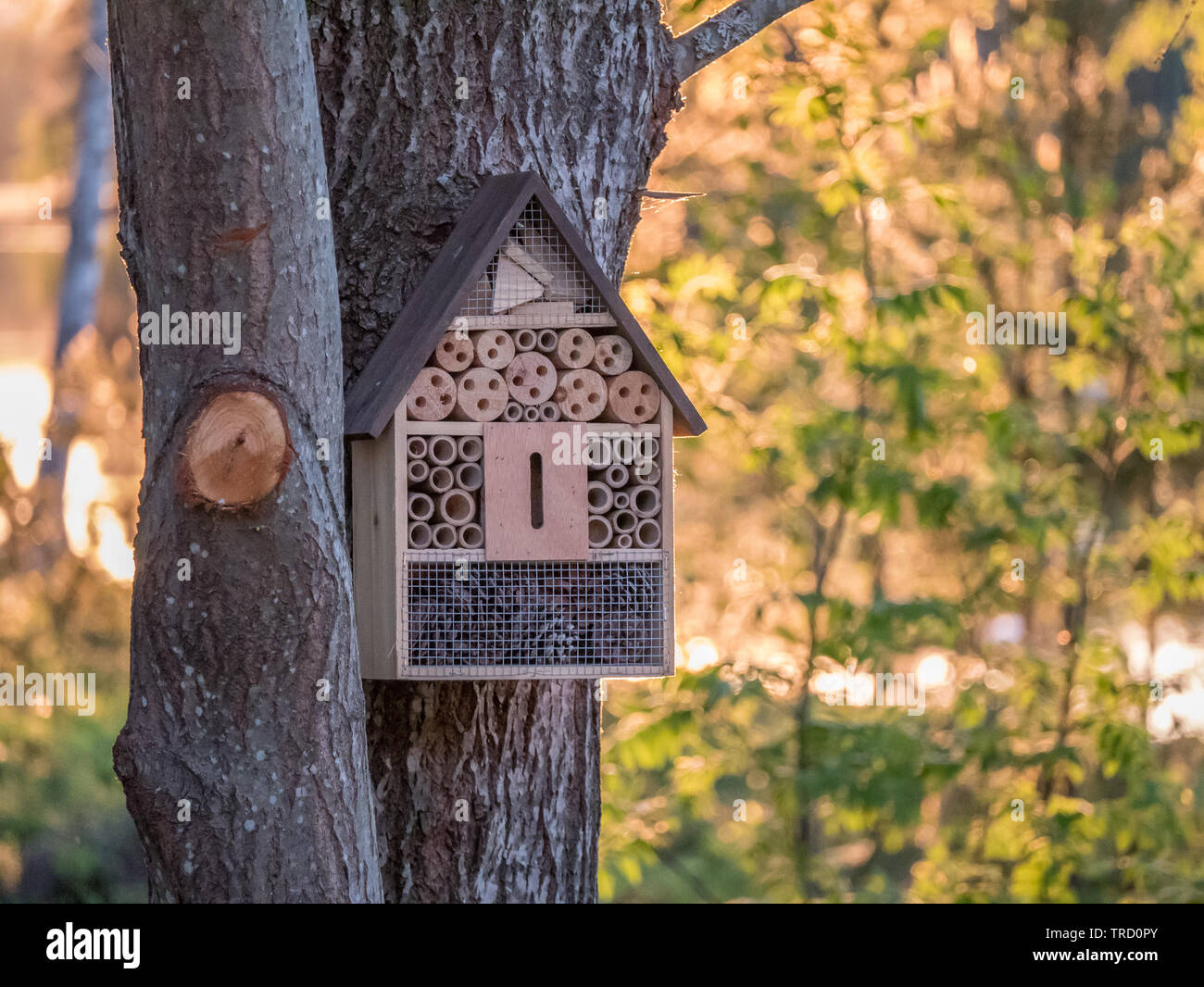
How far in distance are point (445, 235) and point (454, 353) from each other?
26 centimetres

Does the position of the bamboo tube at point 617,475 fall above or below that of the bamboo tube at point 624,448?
below

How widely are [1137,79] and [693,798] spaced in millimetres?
3738

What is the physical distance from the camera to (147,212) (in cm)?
174

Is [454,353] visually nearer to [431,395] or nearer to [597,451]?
[431,395]

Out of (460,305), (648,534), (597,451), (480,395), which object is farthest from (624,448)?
(460,305)

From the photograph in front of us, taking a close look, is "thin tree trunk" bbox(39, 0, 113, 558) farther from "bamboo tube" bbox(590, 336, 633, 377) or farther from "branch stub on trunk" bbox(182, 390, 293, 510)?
"branch stub on trunk" bbox(182, 390, 293, 510)

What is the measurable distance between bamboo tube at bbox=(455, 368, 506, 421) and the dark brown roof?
100 millimetres

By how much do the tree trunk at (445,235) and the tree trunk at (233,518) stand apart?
18.2 inches

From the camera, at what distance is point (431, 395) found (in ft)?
6.66

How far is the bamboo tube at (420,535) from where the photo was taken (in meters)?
2.02

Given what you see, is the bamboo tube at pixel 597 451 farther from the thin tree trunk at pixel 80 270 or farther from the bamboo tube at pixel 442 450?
the thin tree trunk at pixel 80 270

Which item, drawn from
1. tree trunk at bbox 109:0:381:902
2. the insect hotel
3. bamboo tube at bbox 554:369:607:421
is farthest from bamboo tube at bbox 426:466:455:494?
tree trunk at bbox 109:0:381:902

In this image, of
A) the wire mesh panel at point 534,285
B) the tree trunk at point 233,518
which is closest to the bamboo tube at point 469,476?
the wire mesh panel at point 534,285

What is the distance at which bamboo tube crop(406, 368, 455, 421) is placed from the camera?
6.61ft
